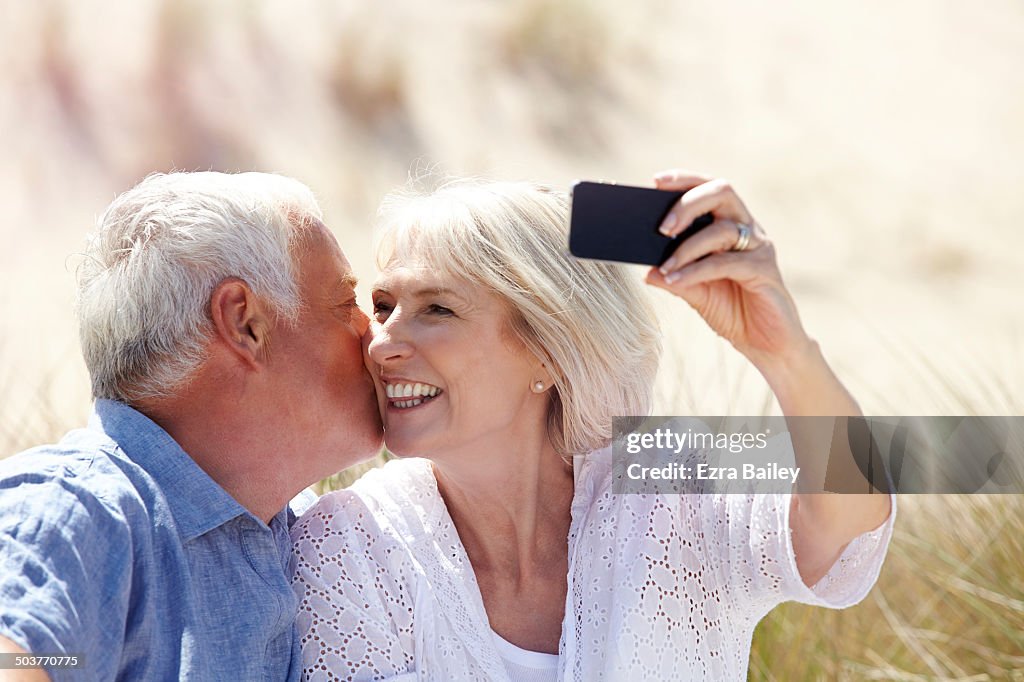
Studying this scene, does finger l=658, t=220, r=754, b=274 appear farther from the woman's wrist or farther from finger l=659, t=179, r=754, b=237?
the woman's wrist

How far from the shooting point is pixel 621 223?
2.52 m

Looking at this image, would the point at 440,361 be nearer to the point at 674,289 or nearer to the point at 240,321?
the point at 240,321

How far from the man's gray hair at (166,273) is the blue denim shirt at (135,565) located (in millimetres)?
139

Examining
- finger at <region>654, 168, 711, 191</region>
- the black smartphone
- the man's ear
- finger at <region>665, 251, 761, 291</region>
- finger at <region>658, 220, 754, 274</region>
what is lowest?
the man's ear

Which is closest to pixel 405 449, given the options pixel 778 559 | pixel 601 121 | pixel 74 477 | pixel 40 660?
pixel 74 477

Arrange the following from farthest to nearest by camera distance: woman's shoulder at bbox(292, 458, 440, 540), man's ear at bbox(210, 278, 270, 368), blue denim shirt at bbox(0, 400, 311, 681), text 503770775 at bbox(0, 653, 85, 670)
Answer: woman's shoulder at bbox(292, 458, 440, 540) → man's ear at bbox(210, 278, 270, 368) → blue denim shirt at bbox(0, 400, 311, 681) → text 503770775 at bbox(0, 653, 85, 670)

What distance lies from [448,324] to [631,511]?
0.67 metres

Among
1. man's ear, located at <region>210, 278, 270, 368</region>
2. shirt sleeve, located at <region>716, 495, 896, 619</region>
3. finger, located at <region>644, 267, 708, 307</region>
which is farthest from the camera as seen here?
man's ear, located at <region>210, 278, 270, 368</region>

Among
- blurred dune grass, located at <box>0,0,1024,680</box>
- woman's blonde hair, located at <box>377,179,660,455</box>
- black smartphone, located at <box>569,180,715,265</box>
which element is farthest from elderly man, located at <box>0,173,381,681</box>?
blurred dune grass, located at <box>0,0,1024,680</box>

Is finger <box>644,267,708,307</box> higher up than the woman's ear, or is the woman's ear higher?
finger <box>644,267,708,307</box>

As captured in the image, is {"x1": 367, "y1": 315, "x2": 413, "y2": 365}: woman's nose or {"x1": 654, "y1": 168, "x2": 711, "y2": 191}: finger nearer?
{"x1": 654, "y1": 168, "x2": 711, "y2": 191}: finger

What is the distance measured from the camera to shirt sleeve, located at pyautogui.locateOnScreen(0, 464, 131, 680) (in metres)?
2.32

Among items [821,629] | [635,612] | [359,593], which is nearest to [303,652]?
[359,593]

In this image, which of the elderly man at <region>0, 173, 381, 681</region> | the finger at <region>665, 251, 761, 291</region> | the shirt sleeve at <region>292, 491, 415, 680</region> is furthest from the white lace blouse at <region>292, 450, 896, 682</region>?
the finger at <region>665, 251, 761, 291</region>
